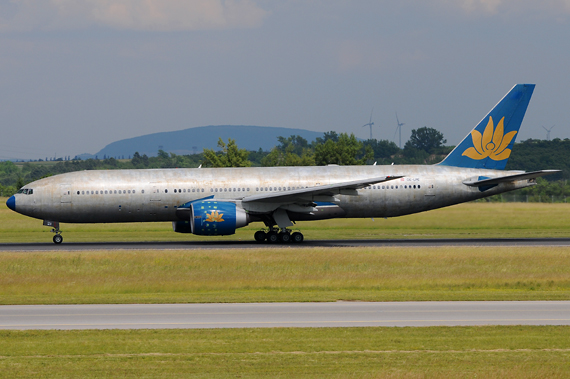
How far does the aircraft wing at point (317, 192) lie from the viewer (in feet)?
113

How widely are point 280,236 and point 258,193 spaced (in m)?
2.65

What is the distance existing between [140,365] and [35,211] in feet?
90.7

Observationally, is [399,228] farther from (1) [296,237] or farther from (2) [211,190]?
(2) [211,190]

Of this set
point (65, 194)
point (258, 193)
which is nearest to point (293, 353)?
point (258, 193)

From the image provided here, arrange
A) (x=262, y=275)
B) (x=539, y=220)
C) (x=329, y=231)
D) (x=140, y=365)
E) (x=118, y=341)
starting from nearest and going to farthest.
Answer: (x=140, y=365) < (x=118, y=341) < (x=262, y=275) < (x=329, y=231) < (x=539, y=220)

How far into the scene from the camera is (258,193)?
3697 cm

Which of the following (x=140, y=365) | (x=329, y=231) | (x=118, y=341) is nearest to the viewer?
(x=140, y=365)

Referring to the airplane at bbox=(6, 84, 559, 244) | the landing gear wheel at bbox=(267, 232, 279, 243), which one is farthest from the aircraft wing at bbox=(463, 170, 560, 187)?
the landing gear wheel at bbox=(267, 232, 279, 243)

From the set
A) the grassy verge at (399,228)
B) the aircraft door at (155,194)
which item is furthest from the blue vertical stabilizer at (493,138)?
the aircraft door at (155,194)

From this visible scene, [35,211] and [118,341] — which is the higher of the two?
[35,211]

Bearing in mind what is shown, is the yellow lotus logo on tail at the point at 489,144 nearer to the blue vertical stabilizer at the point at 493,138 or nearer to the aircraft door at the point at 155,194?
the blue vertical stabilizer at the point at 493,138

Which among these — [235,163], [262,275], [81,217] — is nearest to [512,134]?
[262,275]

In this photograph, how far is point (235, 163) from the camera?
7675cm

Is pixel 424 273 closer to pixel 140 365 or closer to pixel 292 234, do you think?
pixel 292 234
